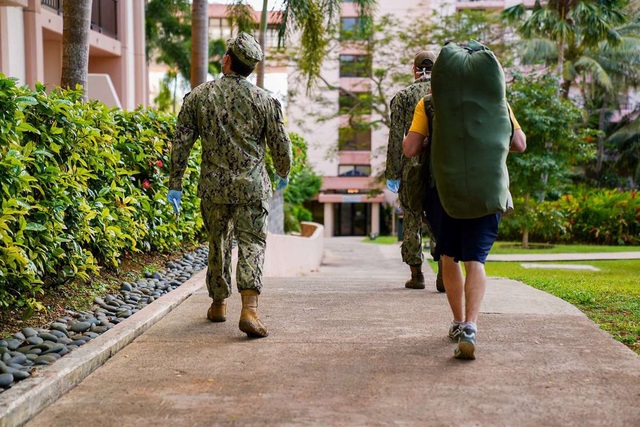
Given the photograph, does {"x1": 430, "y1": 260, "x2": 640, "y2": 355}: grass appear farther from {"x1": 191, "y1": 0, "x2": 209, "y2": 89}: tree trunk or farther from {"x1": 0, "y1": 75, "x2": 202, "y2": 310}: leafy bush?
{"x1": 191, "y1": 0, "x2": 209, "y2": 89}: tree trunk

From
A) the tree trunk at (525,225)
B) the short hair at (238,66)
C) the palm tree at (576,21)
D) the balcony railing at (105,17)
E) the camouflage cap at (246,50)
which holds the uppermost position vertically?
the palm tree at (576,21)

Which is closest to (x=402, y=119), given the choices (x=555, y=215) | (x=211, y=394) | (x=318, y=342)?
(x=318, y=342)

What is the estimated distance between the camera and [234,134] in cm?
518

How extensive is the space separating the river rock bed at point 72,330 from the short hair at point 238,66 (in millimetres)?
1916

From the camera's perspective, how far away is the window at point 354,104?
103 ft

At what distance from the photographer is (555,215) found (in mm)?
20797

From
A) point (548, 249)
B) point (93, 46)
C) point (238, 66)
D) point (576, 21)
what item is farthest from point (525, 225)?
point (238, 66)

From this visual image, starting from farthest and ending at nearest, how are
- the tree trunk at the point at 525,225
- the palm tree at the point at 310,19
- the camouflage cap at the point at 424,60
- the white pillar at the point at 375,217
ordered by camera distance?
the white pillar at the point at 375,217
the tree trunk at the point at 525,225
the palm tree at the point at 310,19
the camouflage cap at the point at 424,60

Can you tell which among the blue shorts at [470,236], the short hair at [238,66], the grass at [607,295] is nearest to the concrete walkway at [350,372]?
the grass at [607,295]

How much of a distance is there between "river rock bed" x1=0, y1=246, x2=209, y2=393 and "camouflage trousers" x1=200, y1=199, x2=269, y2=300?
76 centimetres

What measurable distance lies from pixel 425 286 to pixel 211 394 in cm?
424

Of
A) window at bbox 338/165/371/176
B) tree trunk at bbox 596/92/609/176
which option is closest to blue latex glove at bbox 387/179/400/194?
tree trunk at bbox 596/92/609/176

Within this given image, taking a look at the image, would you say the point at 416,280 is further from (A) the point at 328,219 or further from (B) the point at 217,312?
(A) the point at 328,219

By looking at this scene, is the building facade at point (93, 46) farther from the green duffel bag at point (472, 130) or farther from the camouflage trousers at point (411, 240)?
the green duffel bag at point (472, 130)
